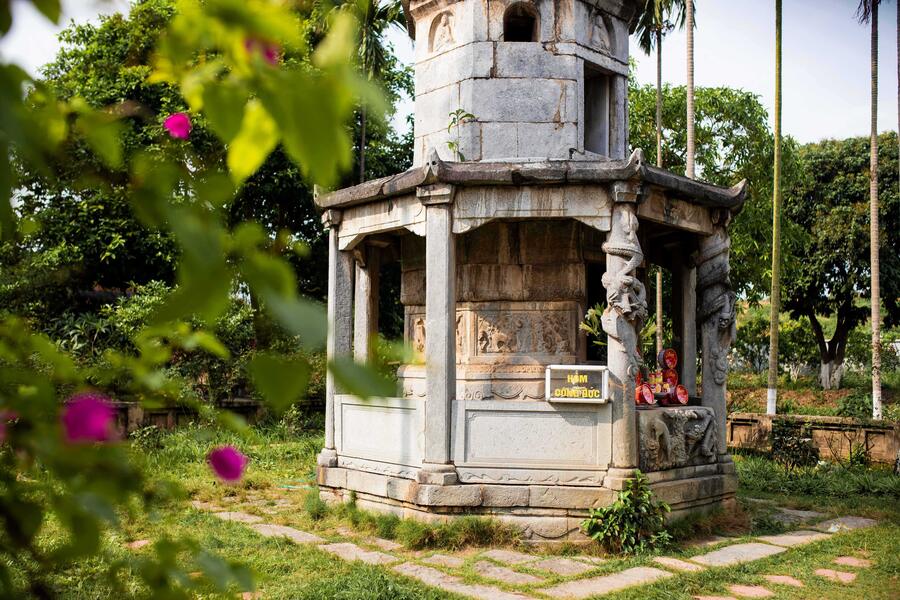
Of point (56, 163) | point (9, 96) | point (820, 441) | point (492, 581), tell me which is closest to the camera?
point (9, 96)

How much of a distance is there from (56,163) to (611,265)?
6.28 meters

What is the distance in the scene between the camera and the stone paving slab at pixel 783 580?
605 cm

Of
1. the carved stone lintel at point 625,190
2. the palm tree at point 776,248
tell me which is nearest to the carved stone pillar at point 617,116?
the carved stone lintel at point 625,190

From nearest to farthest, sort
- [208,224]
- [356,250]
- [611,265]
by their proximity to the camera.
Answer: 1. [208,224]
2. [611,265]
3. [356,250]

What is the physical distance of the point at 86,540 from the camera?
40.6 inches

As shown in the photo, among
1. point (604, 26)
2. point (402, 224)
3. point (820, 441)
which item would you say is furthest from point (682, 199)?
point (820, 441)

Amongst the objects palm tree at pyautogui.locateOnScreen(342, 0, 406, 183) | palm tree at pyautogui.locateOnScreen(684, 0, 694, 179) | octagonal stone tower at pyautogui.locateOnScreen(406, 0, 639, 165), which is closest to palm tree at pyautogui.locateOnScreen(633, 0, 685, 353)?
palm tree at pyautogui.locateOnScreen(684, 0, 694, 179)

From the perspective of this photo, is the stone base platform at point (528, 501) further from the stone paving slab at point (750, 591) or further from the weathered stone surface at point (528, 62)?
the weathered stone surface at point (528, 62)

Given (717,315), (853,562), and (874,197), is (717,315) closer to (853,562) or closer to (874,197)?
(853,562)

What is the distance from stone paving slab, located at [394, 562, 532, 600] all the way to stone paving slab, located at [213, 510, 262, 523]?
227 centimetres

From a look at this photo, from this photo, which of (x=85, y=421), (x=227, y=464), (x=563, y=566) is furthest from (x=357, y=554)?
(x=85, y=421)

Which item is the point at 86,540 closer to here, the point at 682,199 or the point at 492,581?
the point at 492,581

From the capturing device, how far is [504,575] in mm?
6164

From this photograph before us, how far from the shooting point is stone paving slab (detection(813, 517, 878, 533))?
794cm
